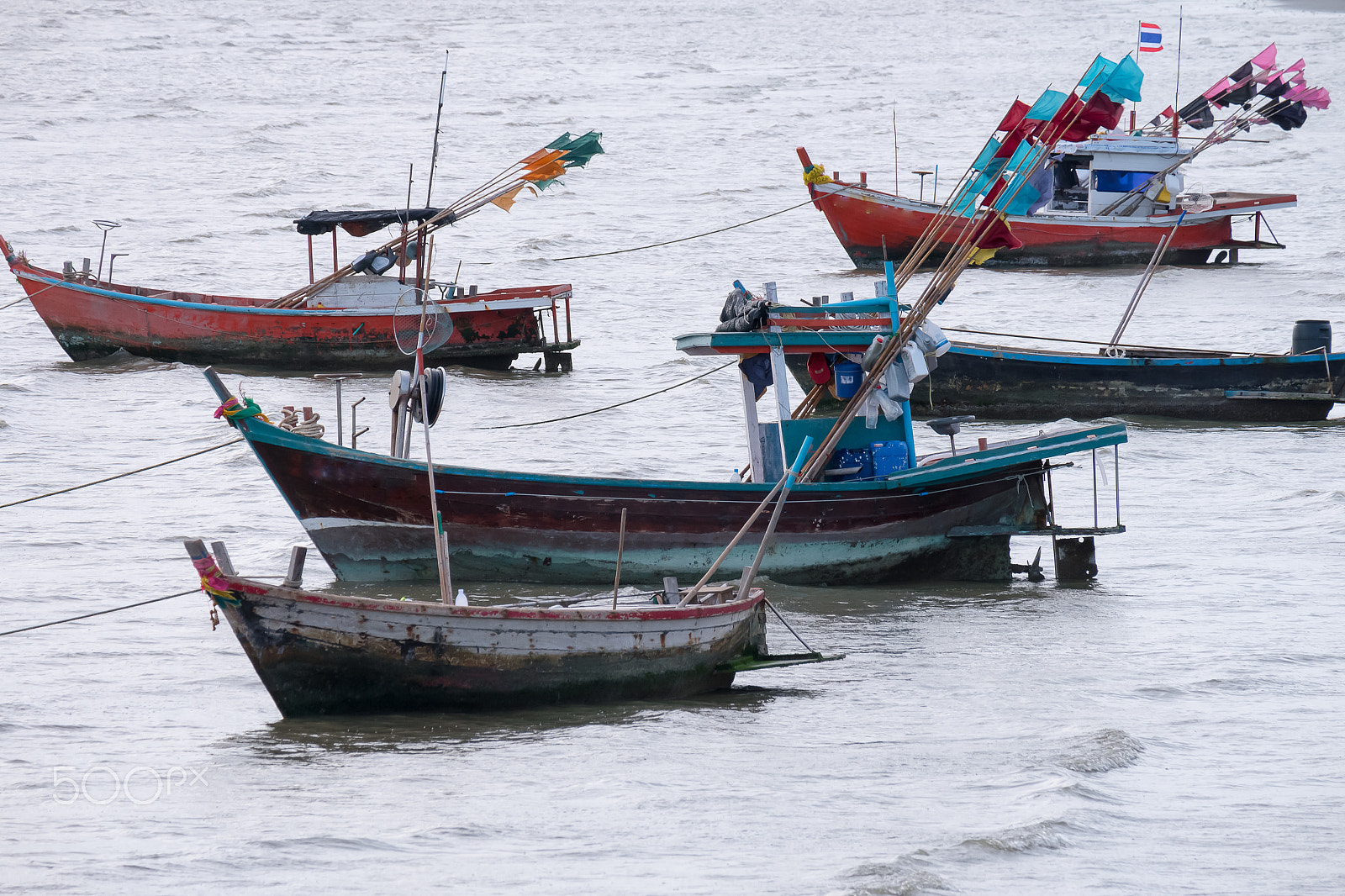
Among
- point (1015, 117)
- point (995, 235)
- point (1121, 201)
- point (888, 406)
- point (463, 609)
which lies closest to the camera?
point (463, 609)

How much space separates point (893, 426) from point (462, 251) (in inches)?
770

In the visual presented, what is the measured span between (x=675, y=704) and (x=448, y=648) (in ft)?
4.95

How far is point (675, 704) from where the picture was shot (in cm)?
919

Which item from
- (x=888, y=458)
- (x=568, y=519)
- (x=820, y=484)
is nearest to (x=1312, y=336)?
(x=888, y=458)

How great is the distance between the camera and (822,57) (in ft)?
181

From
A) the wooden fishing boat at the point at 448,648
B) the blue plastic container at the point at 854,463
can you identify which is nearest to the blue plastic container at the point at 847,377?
the blue plastic container at the point at 854,463

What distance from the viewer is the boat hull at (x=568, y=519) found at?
437 inches

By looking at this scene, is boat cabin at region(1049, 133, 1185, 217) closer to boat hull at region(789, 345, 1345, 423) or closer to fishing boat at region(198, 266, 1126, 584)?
boat hull at region(789, 345, 1345, 423)

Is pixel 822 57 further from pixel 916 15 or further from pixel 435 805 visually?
pixel 435 805

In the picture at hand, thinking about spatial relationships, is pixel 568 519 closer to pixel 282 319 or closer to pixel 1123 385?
pixel 1123 385

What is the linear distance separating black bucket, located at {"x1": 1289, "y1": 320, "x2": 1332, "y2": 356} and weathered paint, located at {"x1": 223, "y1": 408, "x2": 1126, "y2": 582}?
7700mm

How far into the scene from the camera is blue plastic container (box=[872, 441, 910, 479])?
1205 cm

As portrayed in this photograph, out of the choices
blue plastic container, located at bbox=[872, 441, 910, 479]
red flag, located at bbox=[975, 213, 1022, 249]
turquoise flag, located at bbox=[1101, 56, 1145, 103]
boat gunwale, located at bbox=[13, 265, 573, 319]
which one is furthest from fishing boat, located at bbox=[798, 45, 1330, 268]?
blue plastic container, located at bbox=[872, 441, 910, 479]

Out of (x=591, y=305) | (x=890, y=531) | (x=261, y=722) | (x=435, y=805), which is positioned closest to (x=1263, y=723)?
(x=890, y=531)
